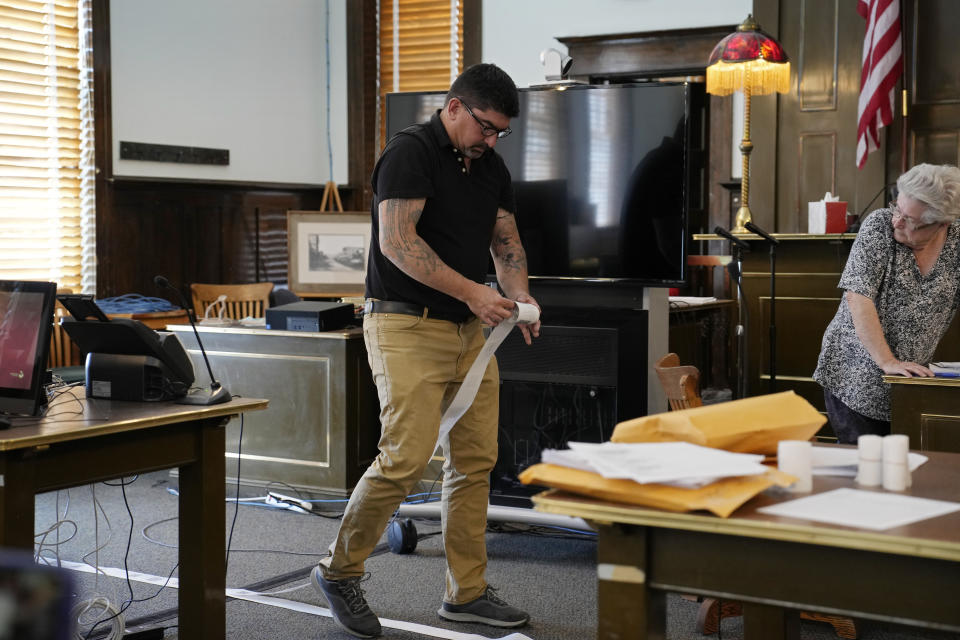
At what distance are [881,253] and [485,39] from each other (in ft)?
16.2

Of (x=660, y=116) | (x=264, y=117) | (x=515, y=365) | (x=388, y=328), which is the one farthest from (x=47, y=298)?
(x=264, y=117)

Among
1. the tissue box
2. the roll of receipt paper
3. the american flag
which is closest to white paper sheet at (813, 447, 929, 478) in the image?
the roll of receipt paper

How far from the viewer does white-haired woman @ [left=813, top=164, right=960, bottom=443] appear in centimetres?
312

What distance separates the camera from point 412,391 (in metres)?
2.86

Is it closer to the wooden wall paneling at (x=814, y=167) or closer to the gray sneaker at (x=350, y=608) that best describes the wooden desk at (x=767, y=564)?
the gray sneaker at (x=350, y=608)

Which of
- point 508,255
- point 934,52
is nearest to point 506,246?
point 508,255

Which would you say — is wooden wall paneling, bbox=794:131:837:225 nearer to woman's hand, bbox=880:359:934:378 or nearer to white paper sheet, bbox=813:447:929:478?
woman's hand, bbox=880:359:934:378

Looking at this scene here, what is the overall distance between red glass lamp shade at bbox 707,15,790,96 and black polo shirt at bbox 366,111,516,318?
3.23 m

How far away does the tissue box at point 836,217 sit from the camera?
564cm

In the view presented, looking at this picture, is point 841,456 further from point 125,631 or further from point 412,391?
point 125,631

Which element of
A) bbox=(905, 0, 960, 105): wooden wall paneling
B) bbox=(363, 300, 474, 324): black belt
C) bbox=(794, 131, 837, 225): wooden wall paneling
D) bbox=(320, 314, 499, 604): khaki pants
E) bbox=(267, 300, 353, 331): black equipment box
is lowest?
bbox=(320, 314, 499, 604): khaki pants

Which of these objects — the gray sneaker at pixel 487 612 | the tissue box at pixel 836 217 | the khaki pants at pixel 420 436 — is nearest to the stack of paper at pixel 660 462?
the khaki pants at pixel 420 436

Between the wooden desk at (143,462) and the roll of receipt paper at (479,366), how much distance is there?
1.87 ft

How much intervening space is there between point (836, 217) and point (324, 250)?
9.93 ft
